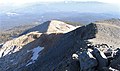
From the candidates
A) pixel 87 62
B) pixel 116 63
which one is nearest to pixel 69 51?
pixel 87 62

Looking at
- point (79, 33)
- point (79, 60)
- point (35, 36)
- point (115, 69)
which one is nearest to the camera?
point (115, 69)

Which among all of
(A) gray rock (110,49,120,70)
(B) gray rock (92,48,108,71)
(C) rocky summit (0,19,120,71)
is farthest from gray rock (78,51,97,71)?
(A) gray rock (110,49,120,70)

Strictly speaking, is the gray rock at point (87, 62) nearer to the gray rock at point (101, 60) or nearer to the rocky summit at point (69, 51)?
the rocky summit at point (69, 51)

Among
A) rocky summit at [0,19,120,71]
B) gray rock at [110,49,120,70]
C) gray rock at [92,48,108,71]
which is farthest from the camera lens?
rocky summit at [0,19,120,71]

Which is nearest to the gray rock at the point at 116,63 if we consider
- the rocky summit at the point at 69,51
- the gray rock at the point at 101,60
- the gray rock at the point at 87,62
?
the rocky summit at the point at 69,51

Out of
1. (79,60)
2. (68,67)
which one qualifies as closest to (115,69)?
(79,60)

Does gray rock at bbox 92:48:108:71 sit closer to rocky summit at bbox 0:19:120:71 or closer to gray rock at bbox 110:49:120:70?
rocky summit at bbox 0:19:120:71

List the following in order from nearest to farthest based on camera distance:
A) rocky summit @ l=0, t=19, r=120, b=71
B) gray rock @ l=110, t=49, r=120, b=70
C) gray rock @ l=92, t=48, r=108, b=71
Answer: gray rock @ l=110, t=49, r=120, b=70 → gray rock @ l=92, t=48, r=108, b=71 → rocky summit @ l=0, t=19, r=120, b=71

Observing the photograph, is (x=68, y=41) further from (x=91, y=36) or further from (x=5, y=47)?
(x=5, y=47)
